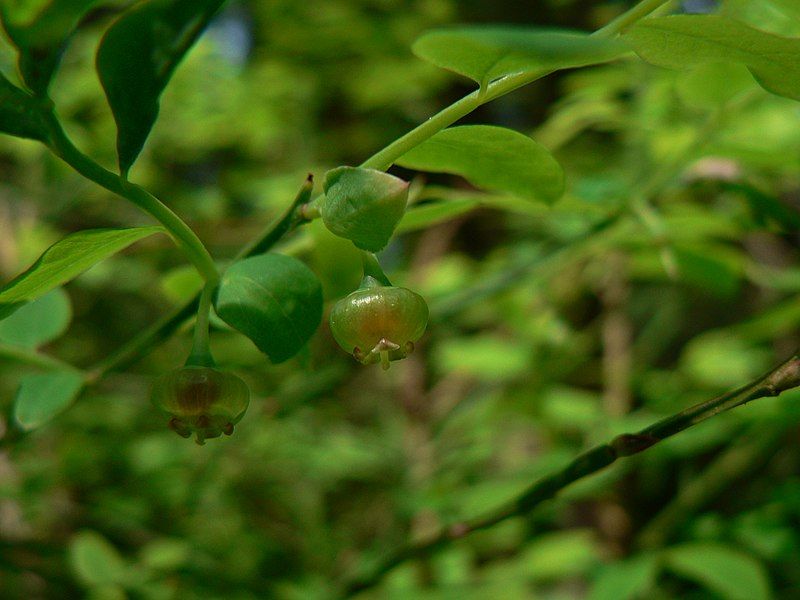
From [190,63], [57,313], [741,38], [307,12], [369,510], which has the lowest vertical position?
[369,510]

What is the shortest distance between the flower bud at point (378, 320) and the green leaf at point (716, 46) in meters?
0.13

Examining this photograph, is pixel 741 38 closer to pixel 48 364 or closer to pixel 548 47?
pixel 548 47

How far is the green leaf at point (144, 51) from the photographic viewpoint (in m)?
0.29

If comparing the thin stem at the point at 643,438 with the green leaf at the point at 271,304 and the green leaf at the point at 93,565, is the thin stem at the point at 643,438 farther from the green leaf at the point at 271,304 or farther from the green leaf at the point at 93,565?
the green leaf at the point at 93,565

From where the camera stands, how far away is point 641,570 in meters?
0.93

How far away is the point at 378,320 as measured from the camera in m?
0.35

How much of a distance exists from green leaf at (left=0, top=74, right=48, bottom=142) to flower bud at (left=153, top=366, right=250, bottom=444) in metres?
0.11

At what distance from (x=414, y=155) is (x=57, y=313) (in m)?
0.39

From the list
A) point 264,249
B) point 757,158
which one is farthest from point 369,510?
point 264,249

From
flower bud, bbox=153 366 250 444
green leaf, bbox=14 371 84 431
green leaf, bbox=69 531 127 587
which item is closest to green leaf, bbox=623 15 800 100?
flower bud, bbox=153 366 250 444

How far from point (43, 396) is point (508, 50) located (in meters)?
0.40

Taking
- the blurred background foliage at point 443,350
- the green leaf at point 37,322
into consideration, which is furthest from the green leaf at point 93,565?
the green leaf at point 37,322

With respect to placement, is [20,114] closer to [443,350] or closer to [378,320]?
[378,320]

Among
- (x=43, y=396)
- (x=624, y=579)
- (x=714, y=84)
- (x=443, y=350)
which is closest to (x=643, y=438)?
(x=43, y=396)
